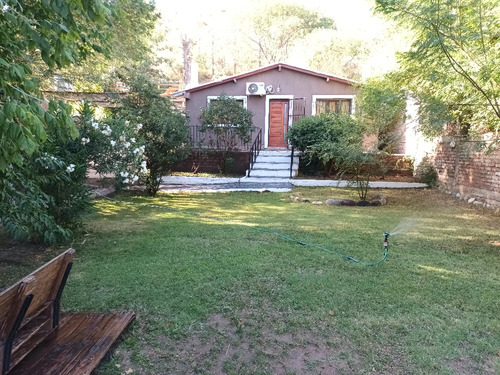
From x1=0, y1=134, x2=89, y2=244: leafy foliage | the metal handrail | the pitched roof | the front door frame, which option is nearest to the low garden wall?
the metal handrail

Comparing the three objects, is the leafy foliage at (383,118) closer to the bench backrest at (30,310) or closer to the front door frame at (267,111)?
the front door frame at (267,111)

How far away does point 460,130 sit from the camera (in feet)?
32.5

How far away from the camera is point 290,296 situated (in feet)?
11.3

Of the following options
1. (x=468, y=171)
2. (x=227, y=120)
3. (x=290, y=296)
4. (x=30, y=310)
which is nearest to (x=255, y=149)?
(x=227, y=120)

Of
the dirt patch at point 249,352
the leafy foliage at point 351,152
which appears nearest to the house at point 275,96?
the leafy foliage at point 351,152

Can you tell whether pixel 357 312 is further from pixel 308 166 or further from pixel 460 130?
pixel 308 166

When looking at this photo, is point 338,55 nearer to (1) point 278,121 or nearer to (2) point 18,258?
(1) point 278,121

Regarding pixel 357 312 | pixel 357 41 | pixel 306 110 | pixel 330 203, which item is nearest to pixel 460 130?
pixel 330 203

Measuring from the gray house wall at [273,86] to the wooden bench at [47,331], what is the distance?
43.5 feet

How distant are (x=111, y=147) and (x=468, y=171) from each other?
29.1ft

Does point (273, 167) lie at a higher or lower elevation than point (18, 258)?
higher

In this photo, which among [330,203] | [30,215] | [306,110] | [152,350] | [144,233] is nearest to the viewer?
[152,350]

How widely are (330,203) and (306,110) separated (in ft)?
24.3

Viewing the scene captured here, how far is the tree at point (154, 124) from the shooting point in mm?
9367
